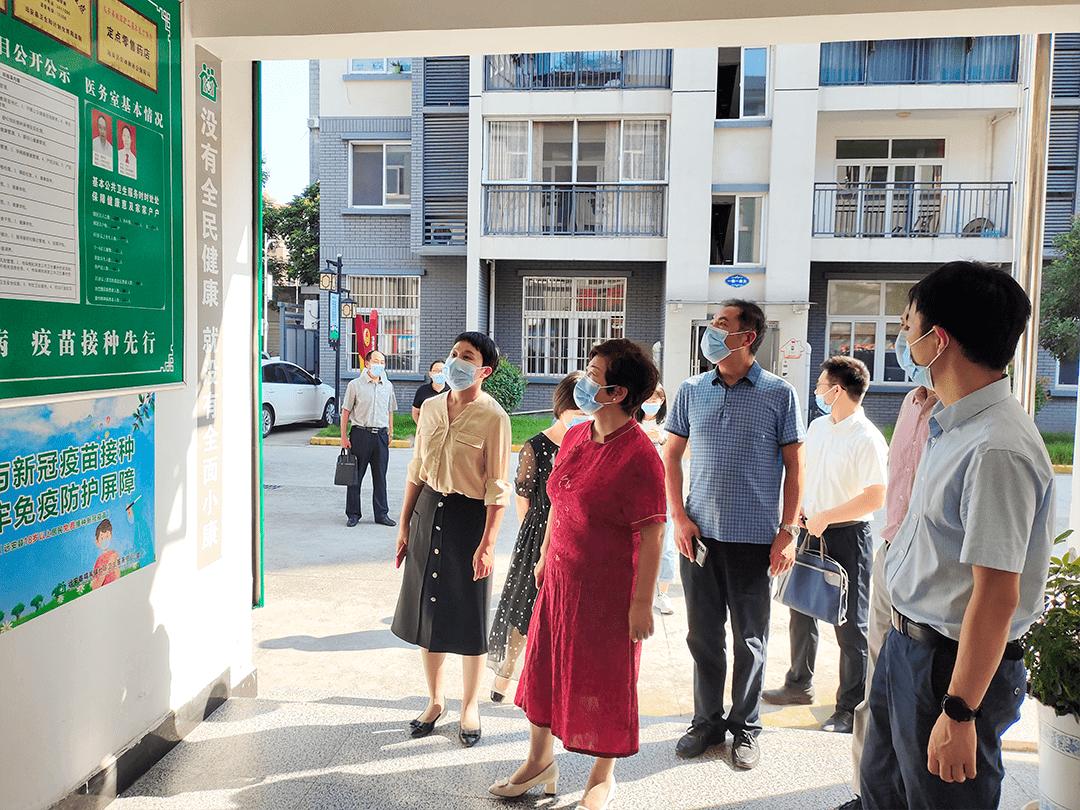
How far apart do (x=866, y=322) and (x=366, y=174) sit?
32.7ft

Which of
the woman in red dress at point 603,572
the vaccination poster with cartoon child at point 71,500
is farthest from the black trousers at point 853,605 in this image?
the vaccination poster with cartoon child at point 71,500

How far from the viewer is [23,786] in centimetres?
224

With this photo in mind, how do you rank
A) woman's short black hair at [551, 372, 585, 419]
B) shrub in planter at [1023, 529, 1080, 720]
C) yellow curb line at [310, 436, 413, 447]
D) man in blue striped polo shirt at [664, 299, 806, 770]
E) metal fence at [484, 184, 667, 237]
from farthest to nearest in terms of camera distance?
metal fence at [484, 184, 667, 237] < yellow curb line at [310, 436, 413, 447] < woman's short black hair at [551, 372, 585, 419] < man in blue striped polo shirt at [664, 299, 806, 770] < shrub in planter at [1023, 529, 1080, 720]

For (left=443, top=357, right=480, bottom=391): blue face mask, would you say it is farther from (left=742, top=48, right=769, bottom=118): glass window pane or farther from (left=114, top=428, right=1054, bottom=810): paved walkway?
(left=742, top=48, right=769, bottom=118): glass window pane

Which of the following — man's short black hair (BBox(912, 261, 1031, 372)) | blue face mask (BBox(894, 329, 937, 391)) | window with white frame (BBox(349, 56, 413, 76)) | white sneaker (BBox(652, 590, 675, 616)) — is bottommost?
white sneaker (BBox(652, 590, 675, 616))

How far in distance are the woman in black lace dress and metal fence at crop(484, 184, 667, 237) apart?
1108cm

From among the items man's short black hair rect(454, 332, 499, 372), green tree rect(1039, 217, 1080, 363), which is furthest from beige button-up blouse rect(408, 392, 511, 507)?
green tree rect(1039, 217, 1080, 363)

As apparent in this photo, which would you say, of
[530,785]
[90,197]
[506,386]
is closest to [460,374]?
[90,197]

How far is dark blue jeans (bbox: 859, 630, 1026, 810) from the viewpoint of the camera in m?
1.81

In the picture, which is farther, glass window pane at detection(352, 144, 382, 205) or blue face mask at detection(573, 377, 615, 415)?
glass window pane at detection(352, 144, 382, 205)

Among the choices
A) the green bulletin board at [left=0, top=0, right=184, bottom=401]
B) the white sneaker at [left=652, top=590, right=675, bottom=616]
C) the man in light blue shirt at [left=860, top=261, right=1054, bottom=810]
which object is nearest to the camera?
the man in light blue shirt at [left=860, top=261, right=1054, bottom=810]

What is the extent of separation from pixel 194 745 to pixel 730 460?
237 centimetres

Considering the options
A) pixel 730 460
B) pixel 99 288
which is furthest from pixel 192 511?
pixel 730 460

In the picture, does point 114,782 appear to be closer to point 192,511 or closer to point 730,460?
point 192,511
